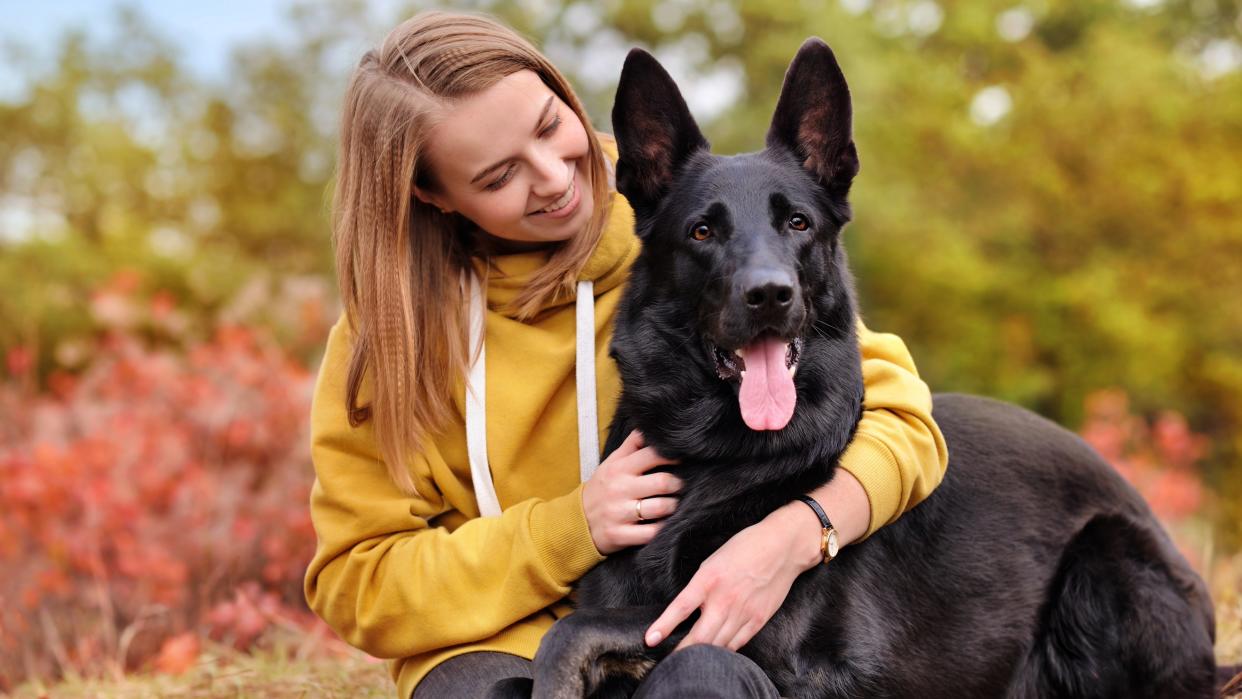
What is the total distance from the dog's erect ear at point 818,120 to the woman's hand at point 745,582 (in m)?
0.77

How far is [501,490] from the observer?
2.54 m

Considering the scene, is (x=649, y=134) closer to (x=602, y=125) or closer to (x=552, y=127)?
(x=552, y=127)

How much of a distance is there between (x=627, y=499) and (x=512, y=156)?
79 cm

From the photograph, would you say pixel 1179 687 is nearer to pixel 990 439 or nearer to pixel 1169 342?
pixel 990 439

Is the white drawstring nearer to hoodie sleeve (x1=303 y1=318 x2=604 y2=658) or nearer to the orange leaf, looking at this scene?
hoodie sleeve (x1=303 y1=318 x2=604 y2=658)

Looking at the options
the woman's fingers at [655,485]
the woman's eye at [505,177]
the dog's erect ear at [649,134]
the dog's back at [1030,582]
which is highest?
the dog's erect ear at [649,134]

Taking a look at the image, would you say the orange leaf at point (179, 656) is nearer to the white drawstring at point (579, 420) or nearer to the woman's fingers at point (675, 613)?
the white drawstring at point (579, 420)

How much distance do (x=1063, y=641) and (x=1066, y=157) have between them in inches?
447

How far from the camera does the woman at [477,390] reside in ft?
7.48

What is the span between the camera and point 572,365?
2.55 meters

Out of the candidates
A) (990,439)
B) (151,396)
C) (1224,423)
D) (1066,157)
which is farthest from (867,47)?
(990,439)

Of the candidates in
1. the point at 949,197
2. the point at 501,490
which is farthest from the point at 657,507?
the point at 949,197

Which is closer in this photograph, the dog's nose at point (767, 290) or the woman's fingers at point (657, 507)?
the dog's nose at point (767, 290)

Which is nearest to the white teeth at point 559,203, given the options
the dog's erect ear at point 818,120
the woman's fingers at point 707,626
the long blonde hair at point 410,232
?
the long blonde hair at point 410,232
